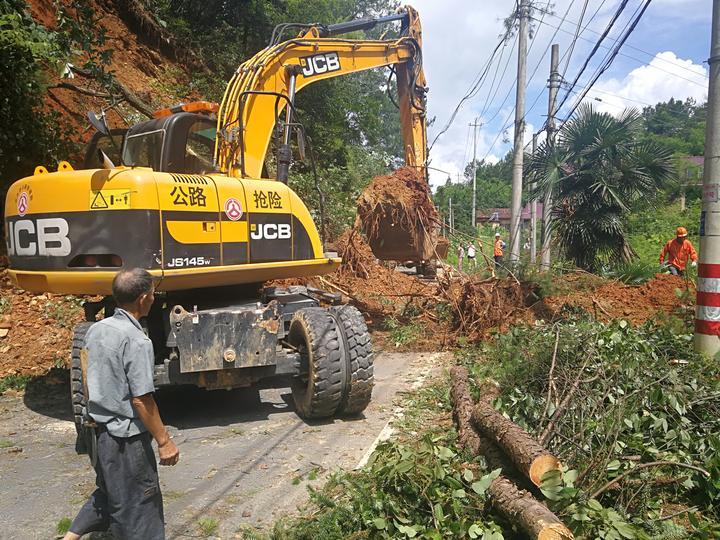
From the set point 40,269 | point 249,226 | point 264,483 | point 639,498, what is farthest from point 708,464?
point 40,269

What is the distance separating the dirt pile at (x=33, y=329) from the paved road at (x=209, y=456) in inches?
27.5

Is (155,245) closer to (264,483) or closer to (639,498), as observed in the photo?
(264,483)

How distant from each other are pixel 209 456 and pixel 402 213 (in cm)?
571

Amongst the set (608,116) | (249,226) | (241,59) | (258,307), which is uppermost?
(241,59)

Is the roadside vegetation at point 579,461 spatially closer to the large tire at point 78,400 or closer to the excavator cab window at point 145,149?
the large tire at point 78,400

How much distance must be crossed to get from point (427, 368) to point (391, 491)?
3.82 metres

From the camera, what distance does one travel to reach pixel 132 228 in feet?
15.5

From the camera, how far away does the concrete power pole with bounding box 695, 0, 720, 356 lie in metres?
5.59

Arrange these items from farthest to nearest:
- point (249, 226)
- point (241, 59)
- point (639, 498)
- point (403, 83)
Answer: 1. point (241, 59)
2. point (403, 83)
3. point (249, 226)
4. point (639, 498)

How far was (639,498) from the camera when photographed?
3.62 m

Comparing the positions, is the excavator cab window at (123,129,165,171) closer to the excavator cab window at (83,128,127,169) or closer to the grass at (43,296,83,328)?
the excavator cab window at (83,128,127,169)

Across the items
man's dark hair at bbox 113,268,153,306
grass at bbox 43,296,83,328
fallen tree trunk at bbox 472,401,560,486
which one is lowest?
fallen tree trunk at bbox 472,401,560,486

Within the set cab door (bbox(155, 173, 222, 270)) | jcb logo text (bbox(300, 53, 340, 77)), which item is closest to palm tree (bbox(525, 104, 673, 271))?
jcb logo text (bbox(300, 53, 340, 77))

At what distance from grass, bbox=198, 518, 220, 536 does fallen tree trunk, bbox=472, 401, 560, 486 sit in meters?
1.98
